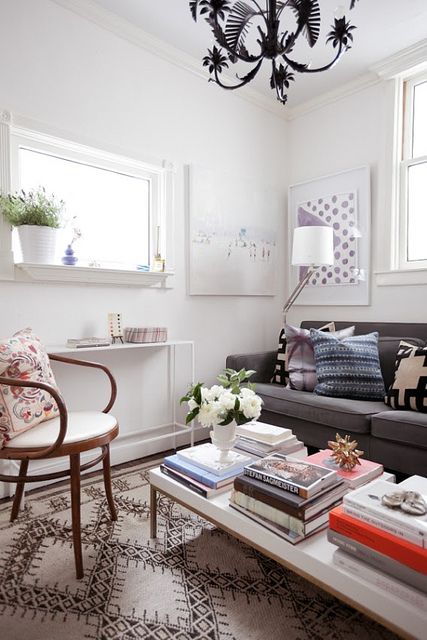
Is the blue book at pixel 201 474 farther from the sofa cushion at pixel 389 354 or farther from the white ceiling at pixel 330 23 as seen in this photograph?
the white ceiling at pixel 330 23

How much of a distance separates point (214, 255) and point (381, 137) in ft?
5.02

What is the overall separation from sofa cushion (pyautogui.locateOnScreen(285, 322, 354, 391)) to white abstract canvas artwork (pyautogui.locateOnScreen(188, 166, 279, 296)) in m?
0.72

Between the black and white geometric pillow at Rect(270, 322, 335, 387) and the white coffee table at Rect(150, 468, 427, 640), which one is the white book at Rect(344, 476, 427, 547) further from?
the black and white geometric pillow at Rect(270, 322, 335, 387)

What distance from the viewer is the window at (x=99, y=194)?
2.36 metres

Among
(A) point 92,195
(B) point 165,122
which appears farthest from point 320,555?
(B) point 165,122

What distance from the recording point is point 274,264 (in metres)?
3.67

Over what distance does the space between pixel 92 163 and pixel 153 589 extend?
231 centimetres

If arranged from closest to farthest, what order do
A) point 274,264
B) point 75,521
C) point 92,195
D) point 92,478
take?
point 75,521 < point 92,478 < point 92,195 < point 274,264

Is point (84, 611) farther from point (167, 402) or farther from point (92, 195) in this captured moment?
point (92, 195)

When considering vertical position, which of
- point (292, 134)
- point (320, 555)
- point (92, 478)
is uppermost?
point (292, 134)

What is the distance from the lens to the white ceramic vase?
1.57m

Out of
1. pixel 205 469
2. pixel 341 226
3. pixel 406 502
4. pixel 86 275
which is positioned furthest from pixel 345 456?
pixel 341 226

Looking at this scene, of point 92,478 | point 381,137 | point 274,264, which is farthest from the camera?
point 274,264

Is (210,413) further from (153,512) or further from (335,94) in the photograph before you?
(335,94)
